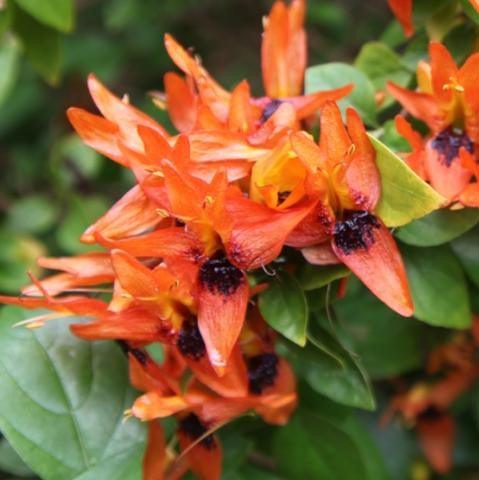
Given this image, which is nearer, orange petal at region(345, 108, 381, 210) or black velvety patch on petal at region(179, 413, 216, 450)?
orange petal at region(345, 108, 381, 210)

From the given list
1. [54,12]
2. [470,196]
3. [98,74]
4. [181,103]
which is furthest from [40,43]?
[98,74]

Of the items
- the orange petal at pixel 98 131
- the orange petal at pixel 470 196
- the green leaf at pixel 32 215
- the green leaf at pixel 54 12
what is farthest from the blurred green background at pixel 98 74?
the orange petal at pixel 470 196

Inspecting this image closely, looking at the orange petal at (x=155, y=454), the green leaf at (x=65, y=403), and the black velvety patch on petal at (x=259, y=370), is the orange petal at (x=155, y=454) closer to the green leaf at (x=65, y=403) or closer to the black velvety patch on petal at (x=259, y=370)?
the green leaf at (x=65, y=403)

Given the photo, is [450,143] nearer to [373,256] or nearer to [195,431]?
[373,256]

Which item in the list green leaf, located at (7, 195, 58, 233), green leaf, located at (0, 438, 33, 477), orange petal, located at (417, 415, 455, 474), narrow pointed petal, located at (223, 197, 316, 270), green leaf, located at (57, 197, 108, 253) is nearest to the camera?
narrow pointed petal, located at (223, 197, 316, 270)

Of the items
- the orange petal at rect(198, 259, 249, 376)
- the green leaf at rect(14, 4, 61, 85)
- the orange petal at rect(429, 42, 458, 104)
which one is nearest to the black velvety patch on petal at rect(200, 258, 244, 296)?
the orange petal at rect(198, 259, 249, 376)

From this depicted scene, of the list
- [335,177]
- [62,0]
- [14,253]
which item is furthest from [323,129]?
[14,253]

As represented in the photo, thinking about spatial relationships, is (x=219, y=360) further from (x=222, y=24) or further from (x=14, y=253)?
(x=222, y=24)

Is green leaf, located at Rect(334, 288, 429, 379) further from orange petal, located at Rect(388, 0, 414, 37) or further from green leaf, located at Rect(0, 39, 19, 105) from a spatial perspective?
green leaf, located at Rect(0, 39, 19, 105)
